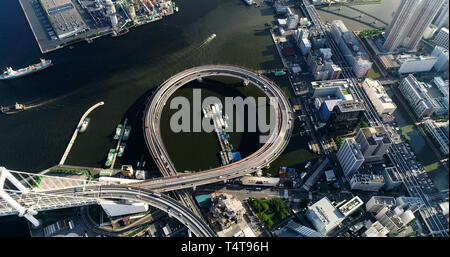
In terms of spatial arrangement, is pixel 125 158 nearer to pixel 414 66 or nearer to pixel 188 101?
pixel 188 101

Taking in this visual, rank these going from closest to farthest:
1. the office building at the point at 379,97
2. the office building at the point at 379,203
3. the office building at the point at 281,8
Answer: the office building at the point at 379,203, the office building at the point at 379,97, the office building at the point at 281,8

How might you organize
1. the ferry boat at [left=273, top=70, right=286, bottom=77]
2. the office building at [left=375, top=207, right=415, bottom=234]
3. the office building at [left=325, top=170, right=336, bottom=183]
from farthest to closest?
1. the ferry boat at [left=273, top=70, right=286, bottom=77]
2. the office building at [left=325, top=170, right=336, bottom=183]
3. the office building at [left=375, top=207, right=415, bottom=234]

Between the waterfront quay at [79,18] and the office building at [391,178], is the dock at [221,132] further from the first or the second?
the waterfront quay at [79,18]

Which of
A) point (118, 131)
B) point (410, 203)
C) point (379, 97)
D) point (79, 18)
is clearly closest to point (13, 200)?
point (118, 131)

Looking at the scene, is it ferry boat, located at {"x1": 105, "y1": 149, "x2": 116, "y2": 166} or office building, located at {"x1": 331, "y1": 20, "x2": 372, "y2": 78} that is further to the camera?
office building, located at {"x1": 331, "y1": 20, "x2": 372, "y2": 78}

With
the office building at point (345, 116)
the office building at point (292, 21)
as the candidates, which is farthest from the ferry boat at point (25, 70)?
the office building at point (345, 116)

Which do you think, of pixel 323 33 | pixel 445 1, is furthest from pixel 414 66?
pixel 323 33

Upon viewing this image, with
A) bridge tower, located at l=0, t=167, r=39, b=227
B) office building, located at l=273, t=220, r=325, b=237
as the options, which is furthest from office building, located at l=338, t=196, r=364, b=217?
bridge tower, located at l=0, t=167, r=39, b=227

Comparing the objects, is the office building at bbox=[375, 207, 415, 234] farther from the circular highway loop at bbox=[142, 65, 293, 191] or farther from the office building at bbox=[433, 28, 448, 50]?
the office building at bbox=[433, 28, 448, 50]
